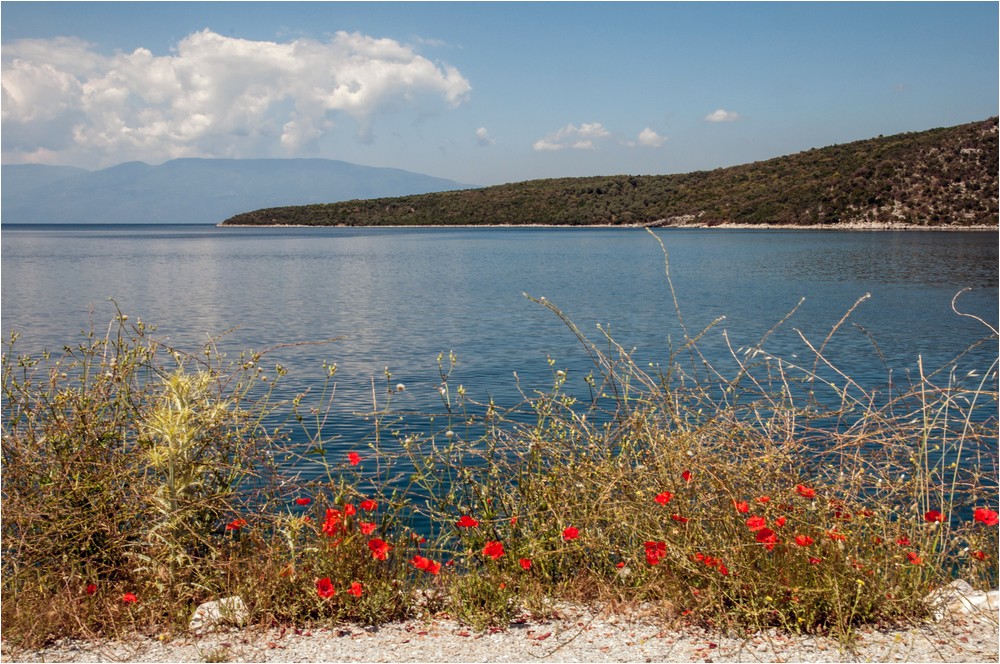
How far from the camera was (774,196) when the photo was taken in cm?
9794

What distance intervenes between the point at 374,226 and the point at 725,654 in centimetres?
13189

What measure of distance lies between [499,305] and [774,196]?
77.2 metres

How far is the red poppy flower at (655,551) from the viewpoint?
182 inches

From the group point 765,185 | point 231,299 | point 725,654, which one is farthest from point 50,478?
point 765,185

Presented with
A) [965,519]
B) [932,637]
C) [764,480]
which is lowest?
[965,519]

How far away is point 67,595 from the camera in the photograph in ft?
15.9

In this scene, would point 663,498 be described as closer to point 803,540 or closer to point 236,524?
point 803,540

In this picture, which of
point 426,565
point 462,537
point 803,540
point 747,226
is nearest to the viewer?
point 803,540

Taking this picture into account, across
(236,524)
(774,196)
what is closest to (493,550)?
(236,524)

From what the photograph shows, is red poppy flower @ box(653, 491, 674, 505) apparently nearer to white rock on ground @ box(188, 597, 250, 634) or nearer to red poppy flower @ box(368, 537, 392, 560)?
red poppy flower @ box(368, 537, 392, 560)

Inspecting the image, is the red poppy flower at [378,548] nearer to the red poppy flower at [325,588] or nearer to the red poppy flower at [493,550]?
the red poppy flower at [325,588]

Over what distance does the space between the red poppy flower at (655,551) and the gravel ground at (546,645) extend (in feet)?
1.07

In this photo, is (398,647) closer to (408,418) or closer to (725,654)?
(725,654)

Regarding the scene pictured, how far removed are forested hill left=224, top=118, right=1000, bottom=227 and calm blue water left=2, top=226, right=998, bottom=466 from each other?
26.8 metres
